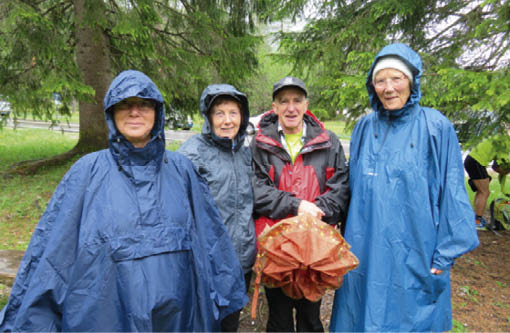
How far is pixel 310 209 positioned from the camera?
7.48 ft

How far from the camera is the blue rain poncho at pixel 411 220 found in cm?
207

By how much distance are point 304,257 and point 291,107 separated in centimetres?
109

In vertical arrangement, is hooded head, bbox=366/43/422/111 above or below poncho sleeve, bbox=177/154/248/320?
above

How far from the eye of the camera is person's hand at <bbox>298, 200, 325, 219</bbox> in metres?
2.27

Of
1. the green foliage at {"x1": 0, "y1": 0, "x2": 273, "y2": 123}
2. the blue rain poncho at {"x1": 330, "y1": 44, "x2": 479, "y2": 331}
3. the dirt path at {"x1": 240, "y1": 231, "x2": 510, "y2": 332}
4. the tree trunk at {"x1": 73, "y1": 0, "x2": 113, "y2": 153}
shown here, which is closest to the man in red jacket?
the blue rain poncho at {"x1": 330, "y1": 44, "x2": 479, "y2": 331}

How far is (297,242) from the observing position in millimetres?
2053

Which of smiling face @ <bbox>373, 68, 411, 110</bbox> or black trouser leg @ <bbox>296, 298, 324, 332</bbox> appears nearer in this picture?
smiling face @ <bbox>373, 68, 411, 110</bbox>

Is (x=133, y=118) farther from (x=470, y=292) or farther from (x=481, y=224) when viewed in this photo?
(x=481, y=224)

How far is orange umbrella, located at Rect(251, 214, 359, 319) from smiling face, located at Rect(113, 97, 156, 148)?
99 cm

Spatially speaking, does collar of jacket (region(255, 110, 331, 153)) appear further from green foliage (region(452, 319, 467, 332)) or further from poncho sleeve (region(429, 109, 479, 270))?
green foliage (region(452, 319, 467, 332))

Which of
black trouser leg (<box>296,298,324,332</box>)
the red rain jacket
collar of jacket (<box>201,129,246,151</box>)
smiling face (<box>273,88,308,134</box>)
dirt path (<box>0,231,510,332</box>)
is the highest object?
smiling face (<box>273,88,308,134</box>)

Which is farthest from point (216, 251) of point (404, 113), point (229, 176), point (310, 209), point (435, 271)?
point (404, 113)

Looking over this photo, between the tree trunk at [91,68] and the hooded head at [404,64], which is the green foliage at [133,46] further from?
the hooded head at [404,64]

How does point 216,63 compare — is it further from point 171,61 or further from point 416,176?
point 416,176
